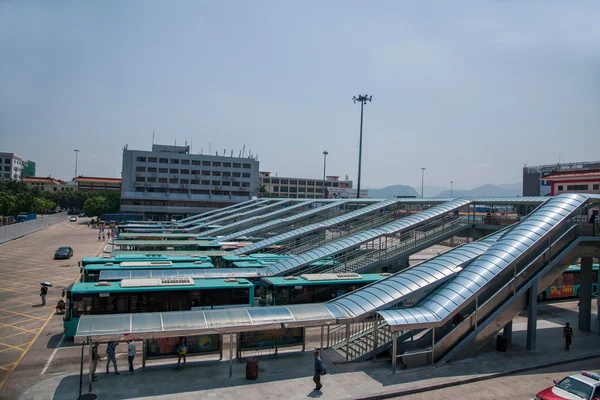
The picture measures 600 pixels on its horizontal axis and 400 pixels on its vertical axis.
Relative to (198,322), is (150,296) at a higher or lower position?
lower

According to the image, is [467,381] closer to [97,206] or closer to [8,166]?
[97,206]

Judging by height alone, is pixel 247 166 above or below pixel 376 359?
above

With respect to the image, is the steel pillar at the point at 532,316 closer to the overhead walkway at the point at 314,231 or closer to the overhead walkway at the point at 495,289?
the overhead walkway at the point at 495,289

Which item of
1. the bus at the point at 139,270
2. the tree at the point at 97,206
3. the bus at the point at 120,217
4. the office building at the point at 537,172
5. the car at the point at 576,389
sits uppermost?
the office building at the point at 537,172

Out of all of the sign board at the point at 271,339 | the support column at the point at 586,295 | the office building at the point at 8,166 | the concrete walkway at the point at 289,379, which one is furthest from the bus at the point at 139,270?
the office building at the point at 8,166

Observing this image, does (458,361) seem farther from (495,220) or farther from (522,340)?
(495,220)

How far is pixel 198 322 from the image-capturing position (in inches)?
688

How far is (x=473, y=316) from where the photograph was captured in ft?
66.8

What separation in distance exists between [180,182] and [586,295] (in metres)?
102

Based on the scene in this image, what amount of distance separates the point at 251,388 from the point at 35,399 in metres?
7.28

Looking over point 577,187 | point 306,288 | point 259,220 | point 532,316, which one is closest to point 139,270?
point 306,288

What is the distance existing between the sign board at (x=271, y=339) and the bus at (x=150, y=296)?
5.45m

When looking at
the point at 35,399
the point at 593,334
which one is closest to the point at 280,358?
the point at 35,399

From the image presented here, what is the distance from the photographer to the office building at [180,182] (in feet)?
366
